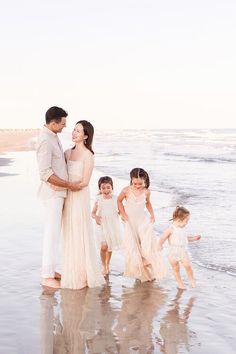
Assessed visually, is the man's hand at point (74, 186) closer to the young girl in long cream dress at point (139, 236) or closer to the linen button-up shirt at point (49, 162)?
the linen button-up shirt at point (49, 162)

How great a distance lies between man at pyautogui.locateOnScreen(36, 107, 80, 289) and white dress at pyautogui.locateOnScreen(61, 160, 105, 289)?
0.10m

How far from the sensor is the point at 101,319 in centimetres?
516

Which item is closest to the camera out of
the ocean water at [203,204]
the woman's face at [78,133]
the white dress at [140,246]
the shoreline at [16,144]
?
the woman's face at [78,133]

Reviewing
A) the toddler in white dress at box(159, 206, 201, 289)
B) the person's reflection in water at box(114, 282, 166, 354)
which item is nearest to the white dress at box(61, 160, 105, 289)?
the person's reflection in water at box(114, 282, 166, 354)

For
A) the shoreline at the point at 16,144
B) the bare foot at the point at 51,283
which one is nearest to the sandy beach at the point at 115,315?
the bare foot at the point at 51,283

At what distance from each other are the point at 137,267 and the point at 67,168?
1.50 meters

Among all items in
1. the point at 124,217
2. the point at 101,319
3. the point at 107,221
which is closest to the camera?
the point at 101,319

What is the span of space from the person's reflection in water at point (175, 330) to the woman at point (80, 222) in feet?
3.99

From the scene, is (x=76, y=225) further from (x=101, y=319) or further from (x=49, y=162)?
(x=101, y=319)

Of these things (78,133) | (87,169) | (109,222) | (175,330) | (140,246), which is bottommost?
(175,330)

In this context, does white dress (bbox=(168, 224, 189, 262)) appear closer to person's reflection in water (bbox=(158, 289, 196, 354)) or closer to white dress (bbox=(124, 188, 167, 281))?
white dress (bbox=(124, 188, 167, 281))

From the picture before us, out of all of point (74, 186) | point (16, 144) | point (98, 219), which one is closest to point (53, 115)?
point (74, 186)

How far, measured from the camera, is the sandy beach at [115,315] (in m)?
4.49

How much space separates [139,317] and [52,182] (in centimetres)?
195
